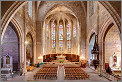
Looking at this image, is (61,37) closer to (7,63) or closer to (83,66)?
(83,66)

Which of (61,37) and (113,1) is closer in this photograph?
(113,1)

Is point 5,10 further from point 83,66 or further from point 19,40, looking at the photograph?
point 83,66

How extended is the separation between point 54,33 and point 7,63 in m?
20.0

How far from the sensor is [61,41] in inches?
1238

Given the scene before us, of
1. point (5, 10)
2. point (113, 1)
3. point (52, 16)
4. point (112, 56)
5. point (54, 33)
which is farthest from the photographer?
point (54, 33)

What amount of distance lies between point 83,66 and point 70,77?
27.0 feet

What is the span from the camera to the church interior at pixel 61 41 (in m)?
10.5

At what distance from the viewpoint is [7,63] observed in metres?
13.1

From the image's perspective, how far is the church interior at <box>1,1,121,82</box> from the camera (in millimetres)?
10483

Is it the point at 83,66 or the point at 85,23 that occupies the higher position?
the point at 85,23

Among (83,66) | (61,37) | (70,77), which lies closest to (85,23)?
(83,66)

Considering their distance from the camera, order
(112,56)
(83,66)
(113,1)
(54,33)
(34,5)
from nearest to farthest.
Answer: (113,1), (112,56), (83,66), (34,5), (54,33)

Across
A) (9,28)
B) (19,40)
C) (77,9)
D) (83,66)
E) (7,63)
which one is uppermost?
(77,9)

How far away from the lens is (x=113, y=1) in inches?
287
